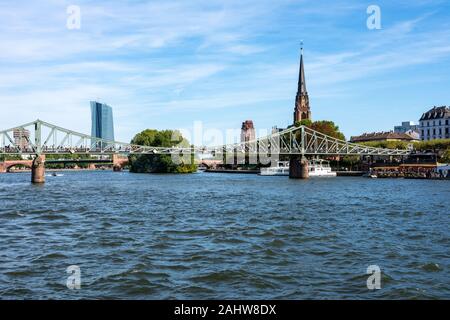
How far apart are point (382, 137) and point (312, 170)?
47296 millimetres

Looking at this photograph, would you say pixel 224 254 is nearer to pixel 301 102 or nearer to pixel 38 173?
pixel 38 173

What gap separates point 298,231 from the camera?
75.7 ft

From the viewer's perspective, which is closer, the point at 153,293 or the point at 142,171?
the point at 153,293

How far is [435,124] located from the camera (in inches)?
5138

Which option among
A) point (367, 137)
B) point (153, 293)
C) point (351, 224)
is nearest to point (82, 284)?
point (153, 293)

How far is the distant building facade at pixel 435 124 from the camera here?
419 ft

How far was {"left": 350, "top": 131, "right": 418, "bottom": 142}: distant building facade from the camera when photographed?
14662cm

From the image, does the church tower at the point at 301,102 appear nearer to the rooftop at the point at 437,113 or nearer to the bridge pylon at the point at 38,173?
the rooftop at the point at 437,113

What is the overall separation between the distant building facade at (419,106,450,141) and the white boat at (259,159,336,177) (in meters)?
27.1

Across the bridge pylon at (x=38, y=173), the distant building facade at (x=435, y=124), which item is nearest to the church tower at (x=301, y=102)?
the distant building facade at (x=435, y=124)

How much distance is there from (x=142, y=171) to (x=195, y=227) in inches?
4644
